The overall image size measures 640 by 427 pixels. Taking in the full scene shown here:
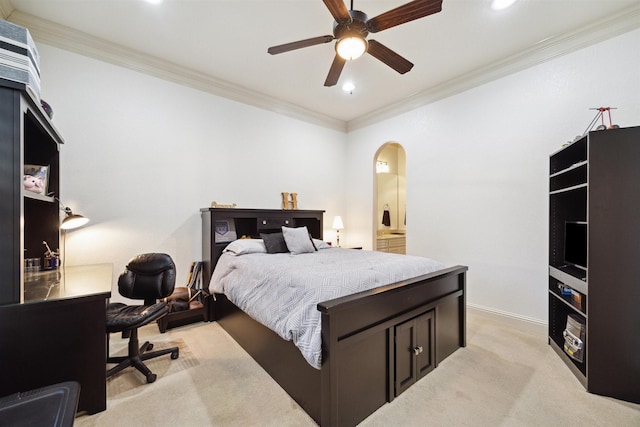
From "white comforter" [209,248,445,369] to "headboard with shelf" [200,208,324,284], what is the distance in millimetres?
656

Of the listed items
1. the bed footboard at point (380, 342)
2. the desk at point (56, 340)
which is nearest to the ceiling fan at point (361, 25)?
the bed footboard at point (380, 342)

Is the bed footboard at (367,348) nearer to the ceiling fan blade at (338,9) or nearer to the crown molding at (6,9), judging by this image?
the ceiling fan blade at (338,9)

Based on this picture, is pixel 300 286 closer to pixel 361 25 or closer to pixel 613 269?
pixel 361 25

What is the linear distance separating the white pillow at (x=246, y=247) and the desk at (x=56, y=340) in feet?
4.52

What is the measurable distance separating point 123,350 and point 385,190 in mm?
5165

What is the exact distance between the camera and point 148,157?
3.26m

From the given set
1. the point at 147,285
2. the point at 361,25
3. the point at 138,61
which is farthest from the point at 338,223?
the point at 138,61

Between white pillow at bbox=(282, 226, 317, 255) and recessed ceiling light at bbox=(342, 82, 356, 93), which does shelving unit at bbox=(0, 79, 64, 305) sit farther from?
recessed ceiling light at bbox=(342, 82, 356, 93)

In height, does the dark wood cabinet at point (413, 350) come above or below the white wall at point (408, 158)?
below

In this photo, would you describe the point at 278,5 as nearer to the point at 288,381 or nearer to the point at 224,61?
the point at 224,61

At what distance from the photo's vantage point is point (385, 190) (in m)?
6.12

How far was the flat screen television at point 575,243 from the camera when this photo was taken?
2.32 meters

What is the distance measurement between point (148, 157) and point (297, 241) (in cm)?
203

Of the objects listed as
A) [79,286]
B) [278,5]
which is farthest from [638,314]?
[79,286]
